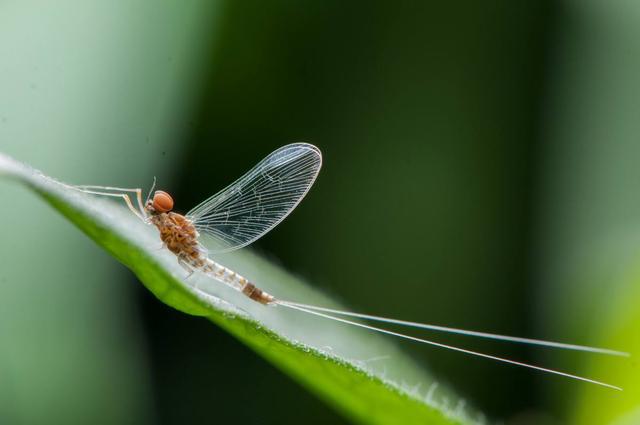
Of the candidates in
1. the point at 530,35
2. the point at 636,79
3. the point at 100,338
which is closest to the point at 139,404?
the point at 100,338

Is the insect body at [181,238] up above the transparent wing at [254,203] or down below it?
below

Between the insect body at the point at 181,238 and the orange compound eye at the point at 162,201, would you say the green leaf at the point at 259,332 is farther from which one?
the orange compound eye at the point at 162,201

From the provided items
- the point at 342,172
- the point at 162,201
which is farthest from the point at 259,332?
the point at 342,172

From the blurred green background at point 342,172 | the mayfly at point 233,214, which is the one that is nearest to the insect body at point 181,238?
the mayfly at point 233,214

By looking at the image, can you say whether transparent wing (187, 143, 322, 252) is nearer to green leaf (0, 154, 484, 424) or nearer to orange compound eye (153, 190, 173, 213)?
orange compound eye (153, 190, 173, 213)

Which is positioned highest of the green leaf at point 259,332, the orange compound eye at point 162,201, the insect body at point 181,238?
the green leaf at point 259,332

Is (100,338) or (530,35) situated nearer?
(100,338)

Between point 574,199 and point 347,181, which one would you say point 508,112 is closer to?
point 574,199

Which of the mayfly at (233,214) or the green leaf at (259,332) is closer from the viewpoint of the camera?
the green leaf at (259,332)
